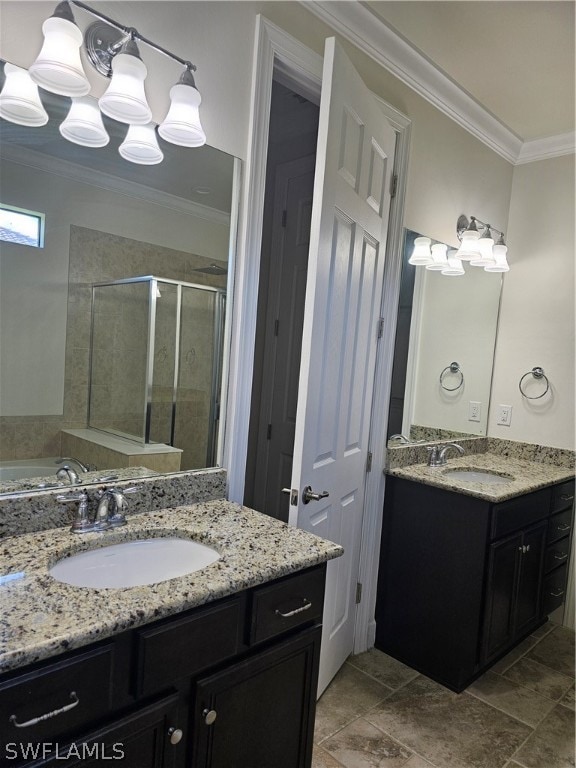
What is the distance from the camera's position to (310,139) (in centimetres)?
267

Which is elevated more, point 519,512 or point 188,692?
point 519,512

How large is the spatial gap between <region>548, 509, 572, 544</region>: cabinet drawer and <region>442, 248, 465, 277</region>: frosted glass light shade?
1.35 m

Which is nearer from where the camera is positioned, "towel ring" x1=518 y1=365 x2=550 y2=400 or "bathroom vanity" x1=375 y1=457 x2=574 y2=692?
"bathroom vanity" x1=375 y1=457 x2=574 y2=692

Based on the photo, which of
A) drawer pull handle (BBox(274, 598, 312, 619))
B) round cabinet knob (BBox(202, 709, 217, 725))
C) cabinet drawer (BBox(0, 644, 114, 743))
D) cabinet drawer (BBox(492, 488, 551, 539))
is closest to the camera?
cabinet drawer (BBox(0, 644, 114, 743))

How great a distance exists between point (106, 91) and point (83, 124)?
4.0 inches

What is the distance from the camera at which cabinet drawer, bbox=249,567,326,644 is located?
1.18 meters

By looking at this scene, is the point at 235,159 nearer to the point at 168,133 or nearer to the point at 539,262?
the point at 168,133

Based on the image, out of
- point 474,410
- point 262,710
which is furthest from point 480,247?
point 262,710

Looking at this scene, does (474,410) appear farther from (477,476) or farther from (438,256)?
(438,256)

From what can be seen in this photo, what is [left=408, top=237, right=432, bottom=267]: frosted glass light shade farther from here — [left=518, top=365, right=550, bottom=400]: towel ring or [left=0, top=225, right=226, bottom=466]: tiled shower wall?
[left=0, top=225, right=226, bottom=466]: tiled shower wall

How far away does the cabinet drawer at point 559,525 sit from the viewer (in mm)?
2525

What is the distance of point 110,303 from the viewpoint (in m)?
Answer: 1.41

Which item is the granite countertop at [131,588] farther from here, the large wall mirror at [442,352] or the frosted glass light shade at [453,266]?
the frosted glass light shade at [453,266]

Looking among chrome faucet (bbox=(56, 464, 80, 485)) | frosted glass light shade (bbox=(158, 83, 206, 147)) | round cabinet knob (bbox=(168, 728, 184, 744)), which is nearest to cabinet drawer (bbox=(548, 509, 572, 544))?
round cabinet knob (bbox=(168, 728, 184, 744))
